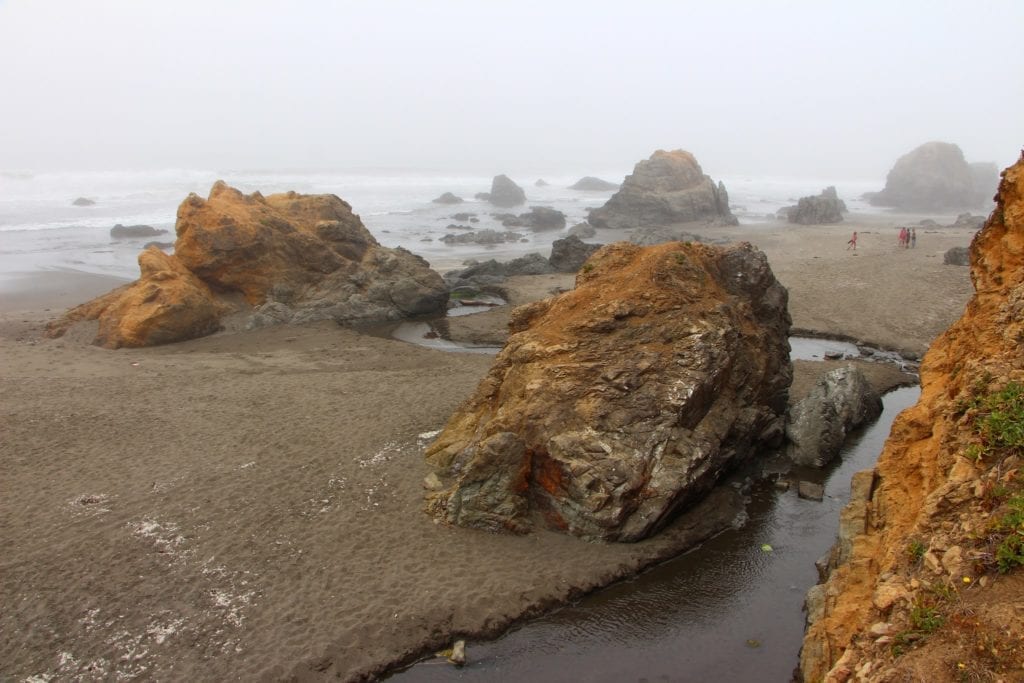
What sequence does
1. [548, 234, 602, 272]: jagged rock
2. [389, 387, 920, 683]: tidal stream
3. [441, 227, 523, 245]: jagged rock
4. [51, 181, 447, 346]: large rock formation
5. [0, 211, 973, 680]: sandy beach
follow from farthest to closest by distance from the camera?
1. [441, 227, 523, 245]: jagged rock
2. [548, 234, 602, 272]: jagged rock
3. [51, 181, 447, 346]: large rock formation
4. [0, 211, 973, 680]: sandy beach
5. [389, 387, 920, 683]: tidal stream

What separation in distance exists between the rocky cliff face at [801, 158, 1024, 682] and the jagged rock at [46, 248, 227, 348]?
22.8m

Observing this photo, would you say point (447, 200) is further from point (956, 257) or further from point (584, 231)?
point (956, 257)

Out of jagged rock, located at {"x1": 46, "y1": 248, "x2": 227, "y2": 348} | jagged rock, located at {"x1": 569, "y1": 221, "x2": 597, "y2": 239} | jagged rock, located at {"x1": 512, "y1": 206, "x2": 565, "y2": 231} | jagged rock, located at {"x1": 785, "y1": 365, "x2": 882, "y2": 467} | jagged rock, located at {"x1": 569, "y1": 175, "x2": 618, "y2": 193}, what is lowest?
jagged rock, located at {"x1": 785, "y1": 365, "x2": 882, "y2": 467}

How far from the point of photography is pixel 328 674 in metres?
9.87

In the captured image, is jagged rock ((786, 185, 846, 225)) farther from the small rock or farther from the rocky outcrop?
the small rock

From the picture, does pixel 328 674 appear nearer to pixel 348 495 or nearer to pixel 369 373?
pixel 348 495

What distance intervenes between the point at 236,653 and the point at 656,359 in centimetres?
901

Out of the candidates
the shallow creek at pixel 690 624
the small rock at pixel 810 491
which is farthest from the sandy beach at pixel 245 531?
the small rock at pixel 810 491

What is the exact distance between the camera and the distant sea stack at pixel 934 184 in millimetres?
79562

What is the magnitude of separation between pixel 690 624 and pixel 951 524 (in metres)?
4.88

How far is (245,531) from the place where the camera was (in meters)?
12.6

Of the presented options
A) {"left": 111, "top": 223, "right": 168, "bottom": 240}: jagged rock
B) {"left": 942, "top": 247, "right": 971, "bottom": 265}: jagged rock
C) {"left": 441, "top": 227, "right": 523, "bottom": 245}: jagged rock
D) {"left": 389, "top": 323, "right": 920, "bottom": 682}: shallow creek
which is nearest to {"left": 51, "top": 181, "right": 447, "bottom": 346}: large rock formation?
{"left": 389, "top": 323, "right": 920, "bottom": 682}: shallow creek

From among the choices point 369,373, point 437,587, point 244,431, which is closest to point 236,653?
point 437,587

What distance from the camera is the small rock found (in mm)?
14422
